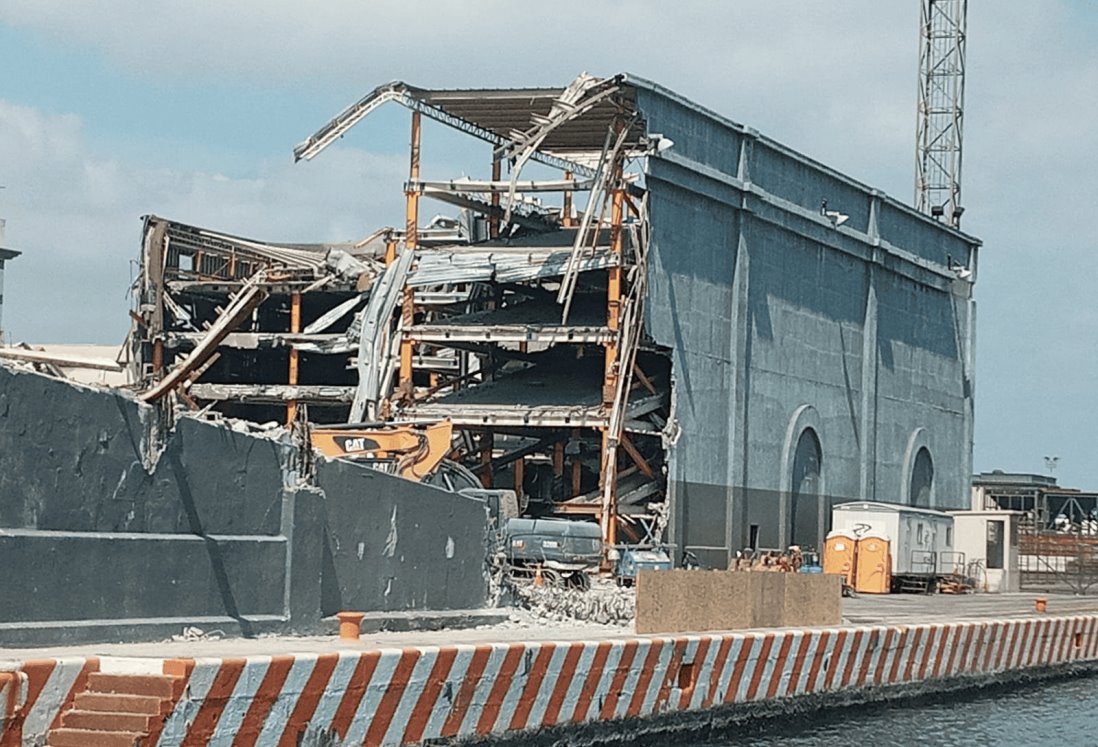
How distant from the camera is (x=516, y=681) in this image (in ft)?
65.2

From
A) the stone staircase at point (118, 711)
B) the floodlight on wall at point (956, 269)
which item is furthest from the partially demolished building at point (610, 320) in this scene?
the stone staircase at point (118, 711)

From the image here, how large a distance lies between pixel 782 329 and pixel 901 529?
7.22 metres

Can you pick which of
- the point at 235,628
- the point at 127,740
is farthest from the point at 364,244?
the point at 127,740

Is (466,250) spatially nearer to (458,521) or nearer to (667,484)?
(667,484)

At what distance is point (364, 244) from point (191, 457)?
42.1 metres

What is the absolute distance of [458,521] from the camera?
2667 cm

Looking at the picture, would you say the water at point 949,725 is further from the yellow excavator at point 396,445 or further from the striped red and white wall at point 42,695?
the striped red and white wall at point 42,695

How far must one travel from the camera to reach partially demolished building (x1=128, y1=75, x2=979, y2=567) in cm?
4869

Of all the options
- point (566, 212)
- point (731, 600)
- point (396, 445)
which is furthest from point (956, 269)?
point (731, 600)

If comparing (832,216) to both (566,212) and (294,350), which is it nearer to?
(566,212)

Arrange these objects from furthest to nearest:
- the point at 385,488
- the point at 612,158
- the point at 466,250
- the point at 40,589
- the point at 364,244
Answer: the point at 364,244 → the point at 466,250 → the point at 612,158 → the point at 385,488 → the point at 40,589

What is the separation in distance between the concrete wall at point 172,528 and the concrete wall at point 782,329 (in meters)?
25.3

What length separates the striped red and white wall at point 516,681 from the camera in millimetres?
15148

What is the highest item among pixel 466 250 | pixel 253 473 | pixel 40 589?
pixel 466 250
